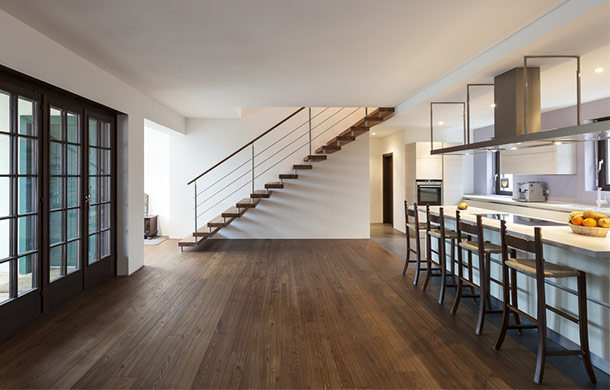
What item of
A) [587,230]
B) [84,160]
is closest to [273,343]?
[587,230]

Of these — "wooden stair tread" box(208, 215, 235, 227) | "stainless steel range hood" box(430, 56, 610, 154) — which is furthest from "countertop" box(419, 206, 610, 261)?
"wooden stair tread" box(208, 215, 235, 227)

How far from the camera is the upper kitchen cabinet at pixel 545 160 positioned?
5.65 metres

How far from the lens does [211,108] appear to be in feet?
21.4

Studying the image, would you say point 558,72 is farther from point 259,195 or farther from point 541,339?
point 259,195

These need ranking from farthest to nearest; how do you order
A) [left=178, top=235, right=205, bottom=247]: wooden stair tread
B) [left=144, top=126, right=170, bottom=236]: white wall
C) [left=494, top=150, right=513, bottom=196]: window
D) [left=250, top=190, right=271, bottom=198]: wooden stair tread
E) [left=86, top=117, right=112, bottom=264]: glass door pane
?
[left=144, top=126, right=170, bottom=236]: white wall → [left=494, top=150, right=513, bottom=196]: window → [left=250, top=190, right=271, bottom=198]: wooden stair tread → [left=178, top=235, right=205, bottom=247]: wooden stair tread → [left=86, top=117, right=112, bottom=264]: glass door pane

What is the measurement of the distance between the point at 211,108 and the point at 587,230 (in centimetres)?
581

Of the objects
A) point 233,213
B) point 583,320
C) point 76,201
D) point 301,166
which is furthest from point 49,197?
point 583,320

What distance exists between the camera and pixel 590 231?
9.02 feet

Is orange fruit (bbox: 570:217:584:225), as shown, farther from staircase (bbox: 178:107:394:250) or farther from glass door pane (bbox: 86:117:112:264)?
glass door pane (bbox: 86:117:112:264)

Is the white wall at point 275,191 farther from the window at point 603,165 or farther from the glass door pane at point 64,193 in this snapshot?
the window at point 603,165

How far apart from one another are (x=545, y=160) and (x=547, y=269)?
422 cm

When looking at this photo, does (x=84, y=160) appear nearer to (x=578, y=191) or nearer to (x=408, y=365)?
(x=408, y=365)

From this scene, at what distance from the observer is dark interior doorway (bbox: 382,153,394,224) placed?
9.66 meters

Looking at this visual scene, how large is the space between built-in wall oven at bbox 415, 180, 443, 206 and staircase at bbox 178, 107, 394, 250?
74.7 inches
